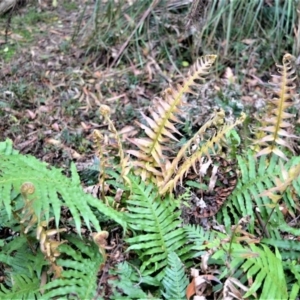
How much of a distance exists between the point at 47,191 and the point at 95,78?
9.65 ft

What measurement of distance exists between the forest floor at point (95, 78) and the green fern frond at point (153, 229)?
59.6 inches

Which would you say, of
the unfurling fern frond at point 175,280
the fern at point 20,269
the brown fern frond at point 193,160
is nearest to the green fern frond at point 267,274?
the unfurling fern frond at point 175,280

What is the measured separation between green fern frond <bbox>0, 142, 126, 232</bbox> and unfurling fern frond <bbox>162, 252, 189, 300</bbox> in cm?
27

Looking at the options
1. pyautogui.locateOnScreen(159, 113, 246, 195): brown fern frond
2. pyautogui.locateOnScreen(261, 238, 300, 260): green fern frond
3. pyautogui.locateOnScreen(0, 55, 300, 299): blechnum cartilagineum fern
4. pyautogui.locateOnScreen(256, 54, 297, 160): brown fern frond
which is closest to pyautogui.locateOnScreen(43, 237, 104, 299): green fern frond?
pyautogui.locateOnScreen(0, 55, 300, 299): blechnum cartilagineum fern

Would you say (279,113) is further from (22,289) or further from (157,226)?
(22,289)

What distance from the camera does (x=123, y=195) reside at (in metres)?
2.41

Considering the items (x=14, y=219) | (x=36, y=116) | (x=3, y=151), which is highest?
(x=3, y=151)

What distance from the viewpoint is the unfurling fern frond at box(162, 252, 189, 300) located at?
199 centimetres

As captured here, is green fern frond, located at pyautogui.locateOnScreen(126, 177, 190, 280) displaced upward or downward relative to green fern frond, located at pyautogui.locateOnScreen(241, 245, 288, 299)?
upward

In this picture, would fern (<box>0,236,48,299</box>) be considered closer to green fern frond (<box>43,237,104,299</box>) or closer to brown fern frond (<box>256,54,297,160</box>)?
green fern frond (<box>43,237,104,299</box>)

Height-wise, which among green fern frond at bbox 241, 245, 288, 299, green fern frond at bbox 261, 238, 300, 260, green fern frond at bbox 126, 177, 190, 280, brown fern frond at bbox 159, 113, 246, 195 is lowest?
green fern frond at bbox 261, 238, 300, 260

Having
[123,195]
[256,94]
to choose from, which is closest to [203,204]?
[123,195]

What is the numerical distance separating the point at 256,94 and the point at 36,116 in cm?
202

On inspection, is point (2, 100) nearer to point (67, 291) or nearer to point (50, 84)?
point (50, 84)
